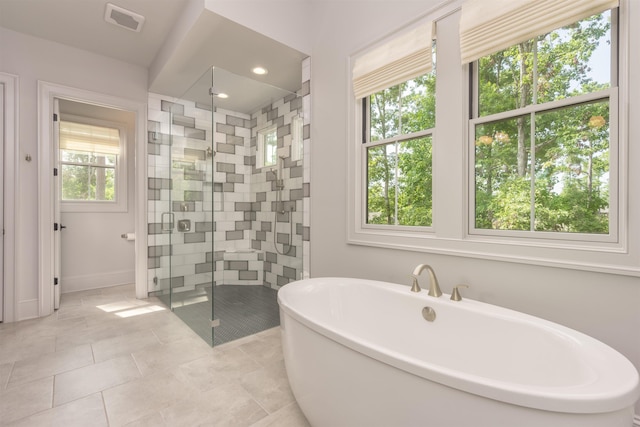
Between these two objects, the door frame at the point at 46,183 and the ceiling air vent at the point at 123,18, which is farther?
the door frame at the point at 46,183

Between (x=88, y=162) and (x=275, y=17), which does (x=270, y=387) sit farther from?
(x=88, y=162)

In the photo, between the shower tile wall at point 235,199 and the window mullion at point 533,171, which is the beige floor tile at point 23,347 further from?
the window mullion at point 533,171

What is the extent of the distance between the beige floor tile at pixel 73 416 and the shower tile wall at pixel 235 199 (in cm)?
107

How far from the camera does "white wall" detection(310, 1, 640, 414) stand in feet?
4.03

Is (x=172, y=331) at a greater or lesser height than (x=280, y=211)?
lesser

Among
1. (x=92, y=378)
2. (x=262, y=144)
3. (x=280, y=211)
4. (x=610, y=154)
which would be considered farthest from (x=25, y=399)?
(x=610, y=154)

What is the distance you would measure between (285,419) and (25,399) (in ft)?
4.74

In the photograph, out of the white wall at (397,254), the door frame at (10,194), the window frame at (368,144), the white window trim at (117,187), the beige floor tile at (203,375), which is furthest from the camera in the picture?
the white window trim at (117,187)

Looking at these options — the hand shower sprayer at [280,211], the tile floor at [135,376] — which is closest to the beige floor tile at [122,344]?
the tile floor at [135,376]

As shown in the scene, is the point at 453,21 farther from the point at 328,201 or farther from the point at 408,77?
the point at 328,201

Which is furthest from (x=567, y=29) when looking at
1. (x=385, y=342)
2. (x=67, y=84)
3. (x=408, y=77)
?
(x=67, y=84)

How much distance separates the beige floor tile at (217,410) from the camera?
4.75 feet

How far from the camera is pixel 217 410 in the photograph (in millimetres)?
1534

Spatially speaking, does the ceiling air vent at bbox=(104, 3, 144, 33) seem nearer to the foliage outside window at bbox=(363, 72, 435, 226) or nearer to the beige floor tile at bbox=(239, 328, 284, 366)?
the foliage outside window at bbox=(363, 72, 435, 226)
